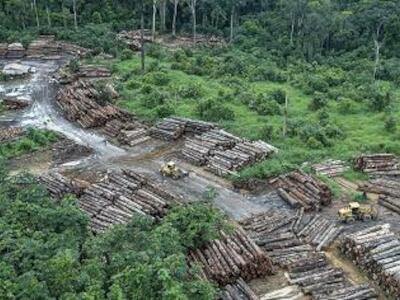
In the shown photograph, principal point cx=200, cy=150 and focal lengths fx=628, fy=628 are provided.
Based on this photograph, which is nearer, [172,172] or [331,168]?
[172,172]

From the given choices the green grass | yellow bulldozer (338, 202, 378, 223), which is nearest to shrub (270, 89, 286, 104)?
the green grass

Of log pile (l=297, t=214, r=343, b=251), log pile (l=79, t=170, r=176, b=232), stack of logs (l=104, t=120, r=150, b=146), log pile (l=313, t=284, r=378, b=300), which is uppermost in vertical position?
log pile (l=313, t=284, r=378, b=300)

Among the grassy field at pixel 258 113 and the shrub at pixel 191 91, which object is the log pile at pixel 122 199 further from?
the shrub at pixel 191 91

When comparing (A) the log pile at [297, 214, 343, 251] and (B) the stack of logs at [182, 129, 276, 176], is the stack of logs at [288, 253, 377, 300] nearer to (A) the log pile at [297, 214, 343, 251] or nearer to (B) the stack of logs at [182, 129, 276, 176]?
(A) the log pile at [297, 214, 343, 251]

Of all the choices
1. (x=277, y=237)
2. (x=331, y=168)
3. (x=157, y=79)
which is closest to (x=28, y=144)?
(x=157, y=79)

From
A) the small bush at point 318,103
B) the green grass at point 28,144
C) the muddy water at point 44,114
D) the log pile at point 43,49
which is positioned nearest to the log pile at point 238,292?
the muddy water at point 44,114

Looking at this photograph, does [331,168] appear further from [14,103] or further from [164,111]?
[14,103]

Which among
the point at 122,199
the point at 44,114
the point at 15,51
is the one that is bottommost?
the point at 44,114
